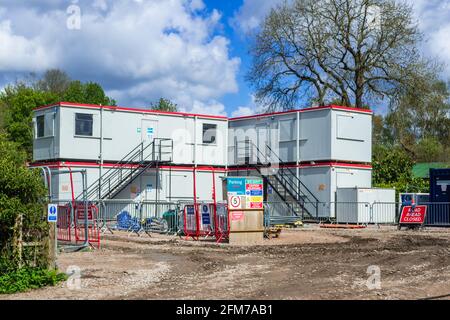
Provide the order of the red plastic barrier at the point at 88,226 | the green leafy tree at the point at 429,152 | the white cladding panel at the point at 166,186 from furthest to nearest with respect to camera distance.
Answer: the green leafy tree at the point at 429,152 → the white cladding panel at the point at 166,186 → the red plastic barrier at the point at 88,226

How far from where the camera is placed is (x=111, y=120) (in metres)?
34.3

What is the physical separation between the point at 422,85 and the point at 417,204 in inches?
814

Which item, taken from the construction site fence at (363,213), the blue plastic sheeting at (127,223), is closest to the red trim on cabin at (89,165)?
the blue plastic sheeting at (127,223)

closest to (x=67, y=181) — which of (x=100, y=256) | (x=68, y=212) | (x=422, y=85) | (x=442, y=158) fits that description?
(x=68, y=212)

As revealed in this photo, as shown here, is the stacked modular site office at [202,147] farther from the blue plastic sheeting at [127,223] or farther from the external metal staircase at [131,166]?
the blue plastic sheeting at [127,223]

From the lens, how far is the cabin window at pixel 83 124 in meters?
33.4

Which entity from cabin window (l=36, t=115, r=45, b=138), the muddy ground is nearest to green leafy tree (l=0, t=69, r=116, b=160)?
cabin window (l=36, t=115, r=45, b=138)

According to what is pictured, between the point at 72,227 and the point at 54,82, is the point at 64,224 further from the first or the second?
the point at 54,82

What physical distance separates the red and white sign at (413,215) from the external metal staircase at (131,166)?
41.6ft

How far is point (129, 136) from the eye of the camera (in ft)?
115

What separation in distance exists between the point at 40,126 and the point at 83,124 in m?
2.66

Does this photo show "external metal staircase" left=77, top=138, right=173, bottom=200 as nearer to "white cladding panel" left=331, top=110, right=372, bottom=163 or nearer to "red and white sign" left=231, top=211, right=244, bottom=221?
"white cladding panel" left=331, top=110, right=372, bottom=163

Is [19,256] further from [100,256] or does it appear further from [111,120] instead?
[111,120]

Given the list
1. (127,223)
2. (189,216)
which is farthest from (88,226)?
(127,223)
